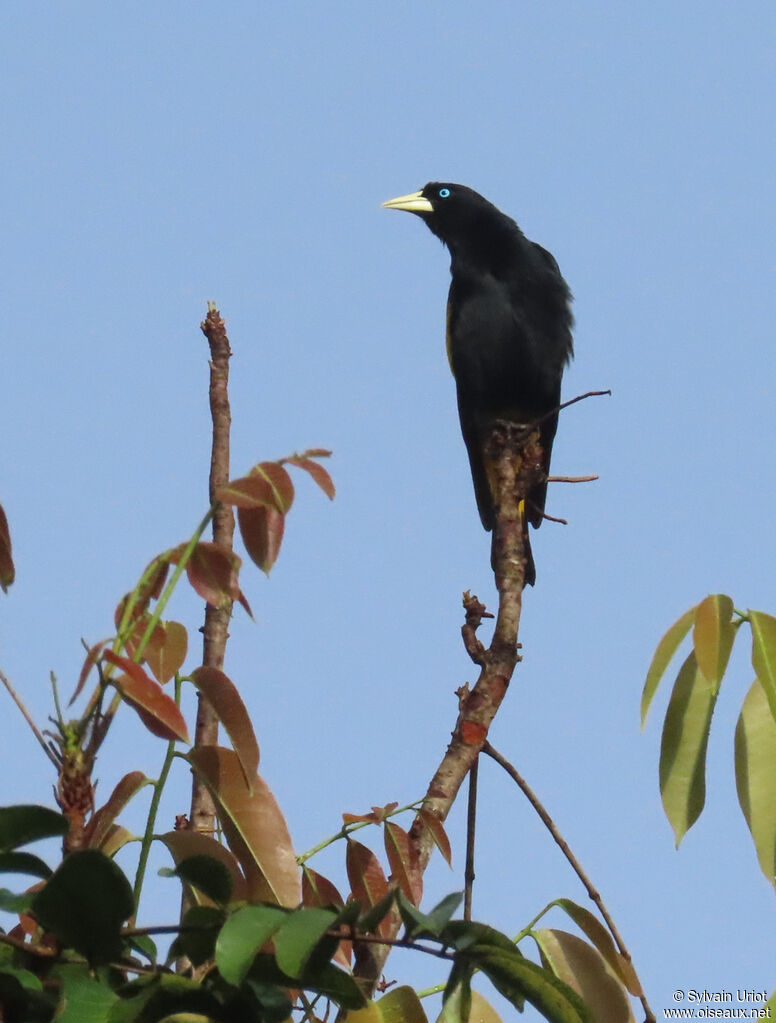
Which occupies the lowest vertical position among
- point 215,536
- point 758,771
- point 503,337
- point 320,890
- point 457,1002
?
point 457,1002

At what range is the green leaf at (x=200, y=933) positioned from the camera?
1.07 m

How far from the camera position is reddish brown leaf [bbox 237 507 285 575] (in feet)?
4.75

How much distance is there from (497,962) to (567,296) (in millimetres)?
5109

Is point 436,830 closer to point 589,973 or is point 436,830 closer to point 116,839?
point 589,973

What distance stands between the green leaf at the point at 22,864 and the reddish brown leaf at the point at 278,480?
0.48m

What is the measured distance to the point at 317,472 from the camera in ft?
4.87

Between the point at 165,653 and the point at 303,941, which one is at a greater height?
the point at 165,653

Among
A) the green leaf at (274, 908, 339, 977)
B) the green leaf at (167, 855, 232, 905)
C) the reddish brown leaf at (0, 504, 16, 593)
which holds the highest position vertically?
the reddish brown leaf at (0, 504, 16, 593)

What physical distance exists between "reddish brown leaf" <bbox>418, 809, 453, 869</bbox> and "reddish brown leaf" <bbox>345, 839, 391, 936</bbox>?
3.8 inches

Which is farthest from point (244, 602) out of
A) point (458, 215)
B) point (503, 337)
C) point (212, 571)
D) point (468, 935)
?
point (458, 215)

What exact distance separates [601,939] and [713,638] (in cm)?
45

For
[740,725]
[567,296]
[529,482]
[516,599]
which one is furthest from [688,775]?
[567,296]

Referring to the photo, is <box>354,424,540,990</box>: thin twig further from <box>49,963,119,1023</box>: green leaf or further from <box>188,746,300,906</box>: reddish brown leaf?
<box>49,963,119,1023</box>: green leaf

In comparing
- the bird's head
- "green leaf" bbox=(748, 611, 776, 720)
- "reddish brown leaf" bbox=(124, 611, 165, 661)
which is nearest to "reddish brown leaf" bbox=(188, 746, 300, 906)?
"reddish brown leaf" bbox=(124, 611, 165, 661)
